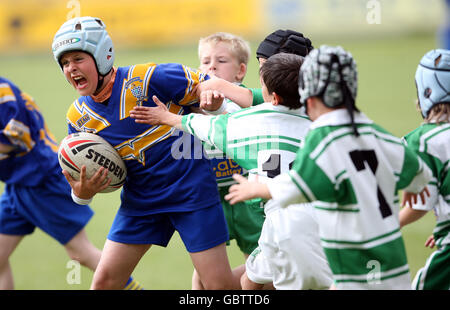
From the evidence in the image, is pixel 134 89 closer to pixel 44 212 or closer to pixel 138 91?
pixel 138 91

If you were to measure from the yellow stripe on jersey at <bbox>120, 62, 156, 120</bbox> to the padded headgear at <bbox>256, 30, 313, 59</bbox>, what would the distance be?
84 centimetres

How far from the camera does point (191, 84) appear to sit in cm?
432

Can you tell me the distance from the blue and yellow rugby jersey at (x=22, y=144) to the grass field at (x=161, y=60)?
1124 mm

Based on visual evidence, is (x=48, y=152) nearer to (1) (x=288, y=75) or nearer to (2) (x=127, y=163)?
(2) (x=127, y=163)

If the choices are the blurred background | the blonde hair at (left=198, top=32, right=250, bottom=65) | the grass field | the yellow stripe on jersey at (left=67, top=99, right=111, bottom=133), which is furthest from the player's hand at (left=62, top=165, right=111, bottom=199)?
the blurred background

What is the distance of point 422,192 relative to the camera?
137 inches

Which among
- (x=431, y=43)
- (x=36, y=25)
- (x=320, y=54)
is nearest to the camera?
(x=320, y=54)

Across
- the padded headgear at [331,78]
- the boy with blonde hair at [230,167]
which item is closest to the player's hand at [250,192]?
the padded headgear at [331,78]

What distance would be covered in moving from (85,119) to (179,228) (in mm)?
974

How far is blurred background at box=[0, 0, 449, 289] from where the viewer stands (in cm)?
1566

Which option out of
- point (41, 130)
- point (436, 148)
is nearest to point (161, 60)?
point (41, 130)

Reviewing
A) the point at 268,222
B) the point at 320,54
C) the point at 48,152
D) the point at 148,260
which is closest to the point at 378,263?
the point at 268,222

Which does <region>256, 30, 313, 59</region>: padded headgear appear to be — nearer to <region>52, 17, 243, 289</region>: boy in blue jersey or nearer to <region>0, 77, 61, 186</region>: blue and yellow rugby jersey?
<region>52, 17, 243, 289</region>: boy in blue jersey
